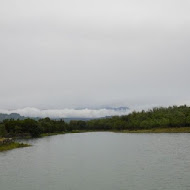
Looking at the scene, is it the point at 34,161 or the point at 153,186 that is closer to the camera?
the point at 153,186

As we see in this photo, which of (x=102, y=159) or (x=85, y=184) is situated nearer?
(x=85, y=184)

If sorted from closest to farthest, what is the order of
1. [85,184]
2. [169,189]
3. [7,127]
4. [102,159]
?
1. [169,189]
2. [85,184]
3. [102,159]
4. [7,127]

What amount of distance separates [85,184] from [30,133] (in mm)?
113936

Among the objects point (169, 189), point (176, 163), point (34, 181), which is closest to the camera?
point (169, 189)

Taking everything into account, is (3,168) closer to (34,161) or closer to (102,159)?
(34,161)

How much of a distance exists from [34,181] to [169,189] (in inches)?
715

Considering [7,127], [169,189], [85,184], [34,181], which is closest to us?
[169,189]

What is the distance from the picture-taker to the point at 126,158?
2292 inches

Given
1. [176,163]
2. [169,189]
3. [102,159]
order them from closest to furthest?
1. [169,189]
2. [176,163]
3. [102,159]

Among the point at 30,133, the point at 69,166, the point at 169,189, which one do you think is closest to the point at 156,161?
the point at 69,166

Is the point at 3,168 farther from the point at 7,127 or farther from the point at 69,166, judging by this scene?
the point at 7,127

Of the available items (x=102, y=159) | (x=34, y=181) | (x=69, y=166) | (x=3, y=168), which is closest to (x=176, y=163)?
(x=102, y=159)

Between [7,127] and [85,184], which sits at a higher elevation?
[7,127]

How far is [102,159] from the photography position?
58.0m
